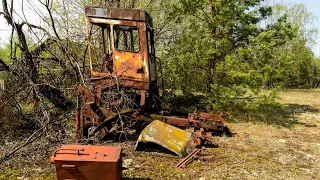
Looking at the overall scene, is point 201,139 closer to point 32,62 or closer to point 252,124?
point 252,124

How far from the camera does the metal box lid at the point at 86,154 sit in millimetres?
4270

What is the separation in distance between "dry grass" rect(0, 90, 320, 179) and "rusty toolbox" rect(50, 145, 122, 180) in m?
1.11

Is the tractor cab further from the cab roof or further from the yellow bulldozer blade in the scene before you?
the yellow bulldozer blade

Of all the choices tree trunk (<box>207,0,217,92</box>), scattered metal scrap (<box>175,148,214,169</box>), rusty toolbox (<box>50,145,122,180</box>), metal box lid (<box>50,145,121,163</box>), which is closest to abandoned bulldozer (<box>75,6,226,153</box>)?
scattered metal scrap (<box>175,148,214,169</box>)

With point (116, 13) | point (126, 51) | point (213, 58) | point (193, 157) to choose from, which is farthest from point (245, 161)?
point (213, 58)

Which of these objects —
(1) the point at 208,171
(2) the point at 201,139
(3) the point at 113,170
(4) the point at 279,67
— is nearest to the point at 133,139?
(2) the point at 201,139

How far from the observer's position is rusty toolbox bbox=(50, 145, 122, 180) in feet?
13.9

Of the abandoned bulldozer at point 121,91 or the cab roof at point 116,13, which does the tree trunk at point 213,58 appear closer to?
the abandoned bulldozer at point 121,91

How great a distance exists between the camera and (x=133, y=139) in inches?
301

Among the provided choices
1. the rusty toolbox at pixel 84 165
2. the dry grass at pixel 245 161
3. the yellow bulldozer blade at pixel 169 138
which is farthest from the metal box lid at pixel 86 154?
the yellow bulldozer blade at pixel 169 138

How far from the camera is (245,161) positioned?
6195 millimetres

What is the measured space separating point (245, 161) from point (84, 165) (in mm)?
3374

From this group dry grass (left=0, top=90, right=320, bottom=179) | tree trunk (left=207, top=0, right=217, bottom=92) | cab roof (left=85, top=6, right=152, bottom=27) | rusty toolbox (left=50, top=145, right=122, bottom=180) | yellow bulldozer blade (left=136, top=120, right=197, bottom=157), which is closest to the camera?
rusty toolbox (left=50, top=145, right=122, bottom=180)

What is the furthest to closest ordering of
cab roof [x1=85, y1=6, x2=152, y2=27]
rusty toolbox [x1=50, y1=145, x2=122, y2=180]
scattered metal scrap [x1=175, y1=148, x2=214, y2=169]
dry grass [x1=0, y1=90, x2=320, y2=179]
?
cab roof [x1=85, y1=6, x2=152, y2=27] < scattered metal scrap [x1=175, y1=148, x2=214, y2=169] < dry grass [x1=0, y1=90, x2=320, y2=179] < rusty toolbox [x1=50, y1=145, x2=122, y2=180]
